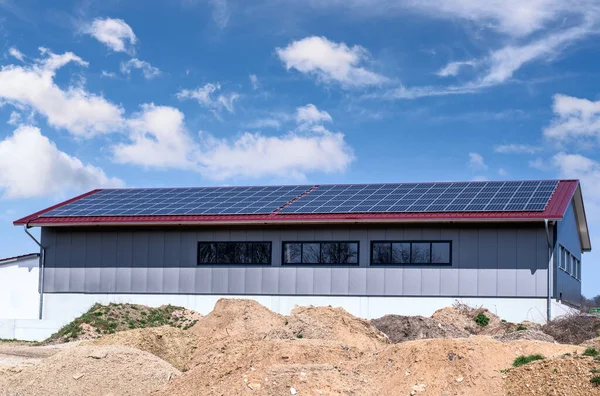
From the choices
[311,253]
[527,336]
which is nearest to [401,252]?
[311,253]

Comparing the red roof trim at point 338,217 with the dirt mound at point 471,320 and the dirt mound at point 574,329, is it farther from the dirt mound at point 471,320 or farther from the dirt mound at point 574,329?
the dirt mound at point 574,329

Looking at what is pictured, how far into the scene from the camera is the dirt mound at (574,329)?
23.5 m

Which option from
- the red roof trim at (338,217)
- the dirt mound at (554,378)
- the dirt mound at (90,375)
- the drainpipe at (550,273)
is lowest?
the dirt mound at (90,375)

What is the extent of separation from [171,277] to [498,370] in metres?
17.9

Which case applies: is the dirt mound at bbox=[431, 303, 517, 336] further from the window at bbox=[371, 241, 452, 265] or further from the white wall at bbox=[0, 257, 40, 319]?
the white wall at bbox=[0, 257, 40, 319]

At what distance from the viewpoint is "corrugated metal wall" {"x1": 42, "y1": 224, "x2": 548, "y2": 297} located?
2712cm

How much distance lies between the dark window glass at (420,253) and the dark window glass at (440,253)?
17cm

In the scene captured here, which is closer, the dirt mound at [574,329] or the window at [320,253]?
the dirt mound at [574,329]

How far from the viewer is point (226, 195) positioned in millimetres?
33406

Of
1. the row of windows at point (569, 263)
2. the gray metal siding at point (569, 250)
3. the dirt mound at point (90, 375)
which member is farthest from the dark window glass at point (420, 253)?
the dirt mound at point (90, 375)

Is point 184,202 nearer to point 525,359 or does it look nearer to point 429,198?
point 429,198

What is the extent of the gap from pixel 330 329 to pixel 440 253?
19.1 ft

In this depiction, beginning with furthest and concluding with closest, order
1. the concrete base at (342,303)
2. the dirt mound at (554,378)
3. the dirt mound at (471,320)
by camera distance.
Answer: the concrete base at (342,303), the dirt mound at (471,320), the dirt mound at (554,378)

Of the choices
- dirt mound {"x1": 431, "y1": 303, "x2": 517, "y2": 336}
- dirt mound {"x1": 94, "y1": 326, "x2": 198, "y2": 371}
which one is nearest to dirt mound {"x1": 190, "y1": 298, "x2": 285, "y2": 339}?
dirt mound {"x1": 94, "y1": 326, "x2": 198, "y2": 371}
